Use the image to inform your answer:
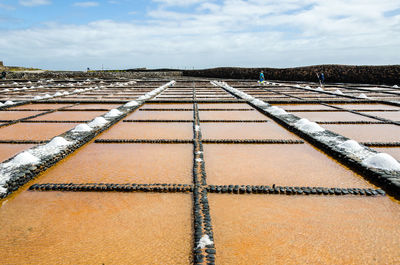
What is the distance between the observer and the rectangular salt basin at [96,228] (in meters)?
1.09

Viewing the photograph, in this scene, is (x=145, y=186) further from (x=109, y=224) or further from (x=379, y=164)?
(x=379, y=164)

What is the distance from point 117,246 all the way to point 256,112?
3841mm

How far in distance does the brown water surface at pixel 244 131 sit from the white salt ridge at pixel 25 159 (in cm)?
157

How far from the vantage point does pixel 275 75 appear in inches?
768

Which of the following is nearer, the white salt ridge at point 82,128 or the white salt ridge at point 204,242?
the white salt ridge at point 204,242

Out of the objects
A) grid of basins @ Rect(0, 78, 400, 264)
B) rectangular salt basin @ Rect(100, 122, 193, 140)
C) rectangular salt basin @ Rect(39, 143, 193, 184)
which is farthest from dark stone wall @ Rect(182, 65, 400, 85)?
rectangular salt basin @ Rect(39, 143, 193, 184)

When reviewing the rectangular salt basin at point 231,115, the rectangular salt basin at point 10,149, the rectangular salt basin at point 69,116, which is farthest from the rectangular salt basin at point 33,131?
the rectangular salt basin at point 231,115

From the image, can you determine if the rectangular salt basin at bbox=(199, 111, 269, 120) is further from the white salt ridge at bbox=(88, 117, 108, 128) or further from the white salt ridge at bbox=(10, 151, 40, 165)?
the white salt ridge at bbox=(10, 151, 40, 165)

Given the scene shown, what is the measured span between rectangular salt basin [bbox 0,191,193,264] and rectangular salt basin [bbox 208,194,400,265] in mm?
199

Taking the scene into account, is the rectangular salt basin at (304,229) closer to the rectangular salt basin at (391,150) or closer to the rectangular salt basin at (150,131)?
the rectangular salt basin at (391,150)

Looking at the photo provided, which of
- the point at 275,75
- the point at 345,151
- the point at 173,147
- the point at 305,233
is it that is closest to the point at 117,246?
the point at 305,233

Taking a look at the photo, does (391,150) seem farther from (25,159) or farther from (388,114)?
(25,159)

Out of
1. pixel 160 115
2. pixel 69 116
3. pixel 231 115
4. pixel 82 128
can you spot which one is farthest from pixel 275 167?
pixel 69 116

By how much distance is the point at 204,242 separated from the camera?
1126 mm
